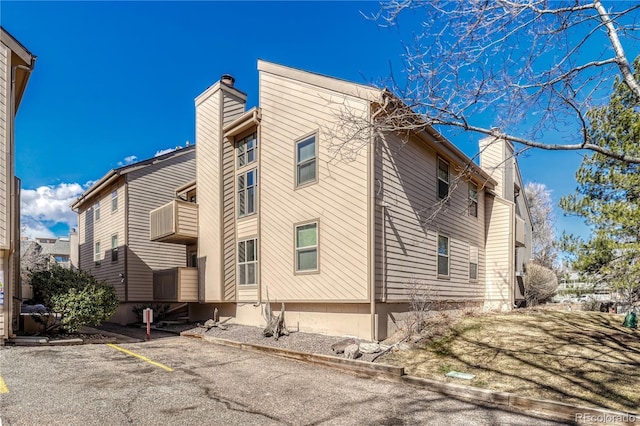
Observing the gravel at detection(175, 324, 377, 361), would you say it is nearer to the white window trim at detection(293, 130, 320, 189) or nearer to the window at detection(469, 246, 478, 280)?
the white window trim at detection(293, 130, 320, 189)

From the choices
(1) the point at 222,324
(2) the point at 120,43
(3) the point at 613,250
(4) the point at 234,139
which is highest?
(2) the point at 120,43

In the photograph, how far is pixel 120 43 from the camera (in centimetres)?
1502

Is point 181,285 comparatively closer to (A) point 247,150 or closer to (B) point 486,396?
(A) point 247,150

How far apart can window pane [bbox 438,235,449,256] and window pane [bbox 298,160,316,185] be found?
15.6ft

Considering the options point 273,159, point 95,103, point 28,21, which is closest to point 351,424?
point 273,159

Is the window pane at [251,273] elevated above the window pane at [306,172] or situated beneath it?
situated beneath

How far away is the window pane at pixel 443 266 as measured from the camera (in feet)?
41.4

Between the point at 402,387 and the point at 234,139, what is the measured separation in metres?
10.3

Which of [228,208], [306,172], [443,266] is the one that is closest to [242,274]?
[228,208]

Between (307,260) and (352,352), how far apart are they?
328 cm

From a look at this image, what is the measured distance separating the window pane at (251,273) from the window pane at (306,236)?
7.49ft

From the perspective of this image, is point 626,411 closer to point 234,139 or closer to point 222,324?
point 222,324

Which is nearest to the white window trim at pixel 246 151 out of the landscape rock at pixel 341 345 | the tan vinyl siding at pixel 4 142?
the tan vinyl siding at pixel 4 142

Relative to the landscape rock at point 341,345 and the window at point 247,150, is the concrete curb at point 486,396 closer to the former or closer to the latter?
the landscape rock at point 341,345
